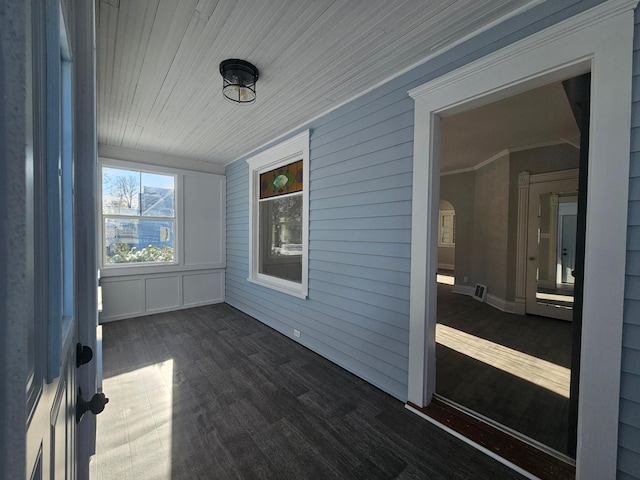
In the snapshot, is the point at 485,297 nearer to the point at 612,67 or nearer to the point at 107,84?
the point at 612,67

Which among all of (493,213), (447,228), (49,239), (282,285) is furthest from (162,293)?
(447,228)

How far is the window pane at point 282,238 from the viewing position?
360 centimetres

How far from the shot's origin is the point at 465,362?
2.84 meters

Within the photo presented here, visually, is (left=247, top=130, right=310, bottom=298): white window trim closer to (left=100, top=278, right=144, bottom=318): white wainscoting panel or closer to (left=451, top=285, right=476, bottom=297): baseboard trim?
(left=100, top=278, right=144, bottom=318): white wainscoting panel

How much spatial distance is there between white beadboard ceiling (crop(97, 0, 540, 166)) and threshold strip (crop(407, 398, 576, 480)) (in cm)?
267

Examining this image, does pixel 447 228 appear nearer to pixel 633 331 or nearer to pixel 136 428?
pixel 633 331

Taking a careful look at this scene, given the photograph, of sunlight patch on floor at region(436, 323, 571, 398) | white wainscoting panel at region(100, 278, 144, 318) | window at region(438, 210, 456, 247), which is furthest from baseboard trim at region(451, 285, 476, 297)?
white wainscoting panel at region(100, 278, 144, 318)

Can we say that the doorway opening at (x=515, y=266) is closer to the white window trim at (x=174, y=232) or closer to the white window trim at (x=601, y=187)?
the white window trim at (x=601, y=187)

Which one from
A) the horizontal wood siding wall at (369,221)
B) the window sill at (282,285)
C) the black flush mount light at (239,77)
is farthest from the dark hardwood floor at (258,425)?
the black flush mount light at (239,77)

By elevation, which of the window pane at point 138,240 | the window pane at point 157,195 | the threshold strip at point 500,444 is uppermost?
the window pane at point 157,195

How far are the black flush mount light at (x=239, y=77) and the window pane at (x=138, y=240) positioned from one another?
9.98 ft

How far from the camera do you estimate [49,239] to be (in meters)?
0.55

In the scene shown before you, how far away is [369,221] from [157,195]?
3.81 meters

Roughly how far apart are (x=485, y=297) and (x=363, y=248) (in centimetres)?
403
